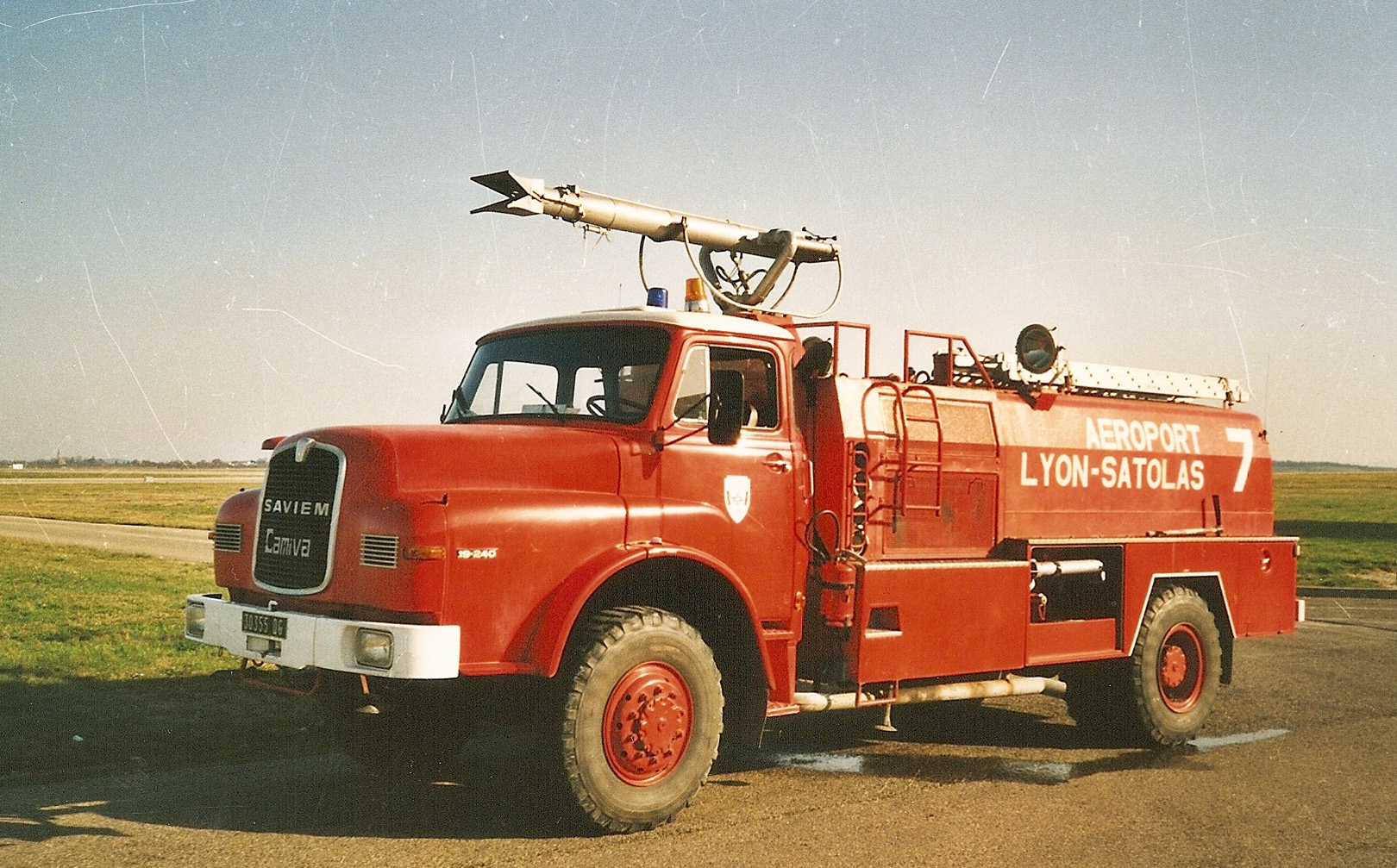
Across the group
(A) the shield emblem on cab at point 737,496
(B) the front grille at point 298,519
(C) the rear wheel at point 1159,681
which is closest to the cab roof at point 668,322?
(A) the shield emblem on cab at point 737,496

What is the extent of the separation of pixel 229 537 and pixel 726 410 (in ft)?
9.70

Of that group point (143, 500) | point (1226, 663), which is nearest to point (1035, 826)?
point (1226, 663)

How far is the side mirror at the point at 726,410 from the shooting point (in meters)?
6.62

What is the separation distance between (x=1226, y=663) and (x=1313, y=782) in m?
2.56

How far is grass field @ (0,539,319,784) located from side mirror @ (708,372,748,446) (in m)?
3.24

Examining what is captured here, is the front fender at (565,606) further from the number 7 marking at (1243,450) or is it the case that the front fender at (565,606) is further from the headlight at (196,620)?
the number 7 marking at (1243,450)

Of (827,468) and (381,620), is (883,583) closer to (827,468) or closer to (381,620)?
(827,468)

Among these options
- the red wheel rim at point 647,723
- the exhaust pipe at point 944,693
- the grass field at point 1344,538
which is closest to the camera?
the red wheel rim at point 647,723

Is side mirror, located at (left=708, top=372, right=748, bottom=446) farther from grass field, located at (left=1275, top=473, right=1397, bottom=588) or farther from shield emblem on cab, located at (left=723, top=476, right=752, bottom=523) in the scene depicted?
grass field, located at (left=1275, top=473, right=1397, bottom=588)

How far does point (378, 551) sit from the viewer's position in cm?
567

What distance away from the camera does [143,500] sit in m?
61.2

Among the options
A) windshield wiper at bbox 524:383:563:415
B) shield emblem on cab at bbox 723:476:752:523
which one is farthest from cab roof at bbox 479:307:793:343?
shield emblem on cab at bbox 723:476:752:523

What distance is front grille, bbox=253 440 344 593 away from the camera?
597 cm

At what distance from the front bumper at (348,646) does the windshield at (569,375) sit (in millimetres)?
1811
